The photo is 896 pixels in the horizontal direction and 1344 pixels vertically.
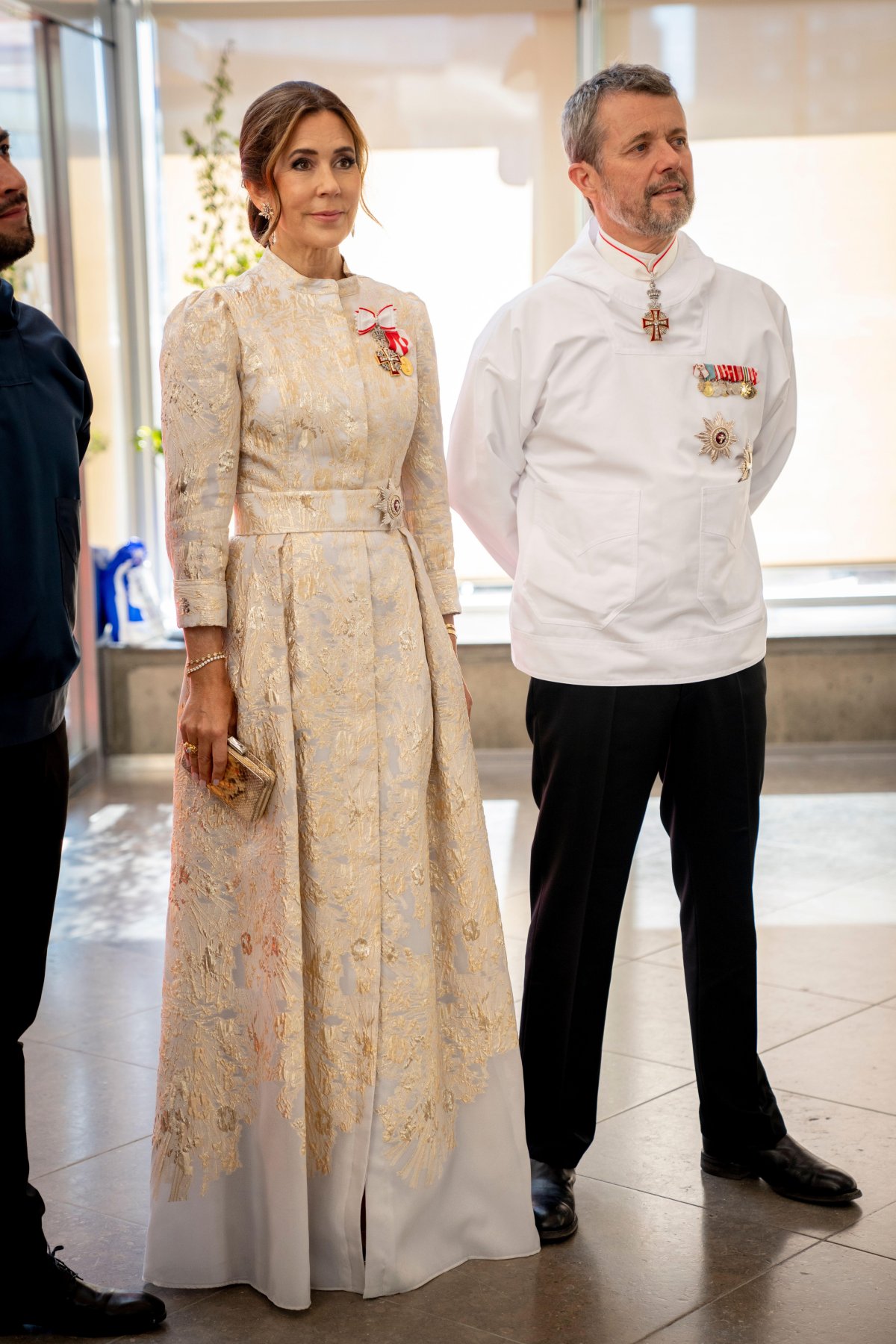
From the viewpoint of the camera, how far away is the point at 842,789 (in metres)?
5.68

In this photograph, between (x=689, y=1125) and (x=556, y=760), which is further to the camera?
(x=689, y=1125)

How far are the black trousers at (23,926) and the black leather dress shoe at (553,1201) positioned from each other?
0.73 meters

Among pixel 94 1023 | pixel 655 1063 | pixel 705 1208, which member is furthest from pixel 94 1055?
pixel 705 1208

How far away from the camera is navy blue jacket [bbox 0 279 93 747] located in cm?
201

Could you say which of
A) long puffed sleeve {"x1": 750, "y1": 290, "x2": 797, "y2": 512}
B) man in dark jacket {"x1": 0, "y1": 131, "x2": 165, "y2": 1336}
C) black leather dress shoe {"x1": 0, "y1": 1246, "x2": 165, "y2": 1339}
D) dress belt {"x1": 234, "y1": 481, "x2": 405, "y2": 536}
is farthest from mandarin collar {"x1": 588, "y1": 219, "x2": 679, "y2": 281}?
black leather dress shoe {"x1": 0, "y1": 1246, "x2": 165, "y2": 1339}

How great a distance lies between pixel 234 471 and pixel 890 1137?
62.7 inches

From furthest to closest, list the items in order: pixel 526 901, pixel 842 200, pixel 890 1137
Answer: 1. pixel 842 200
2. pixel 526 901
3. pixel 890 1137

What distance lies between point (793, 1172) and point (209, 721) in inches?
46.4

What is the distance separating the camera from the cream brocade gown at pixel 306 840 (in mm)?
2152

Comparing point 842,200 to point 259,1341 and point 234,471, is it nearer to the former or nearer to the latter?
point 234,471

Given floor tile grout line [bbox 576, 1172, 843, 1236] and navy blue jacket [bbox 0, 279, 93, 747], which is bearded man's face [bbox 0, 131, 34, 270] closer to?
navy blue jacket [bbox 0, 279, 93, 747]

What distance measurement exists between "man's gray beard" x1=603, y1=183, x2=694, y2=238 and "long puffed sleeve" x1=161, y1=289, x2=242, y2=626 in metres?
0.66

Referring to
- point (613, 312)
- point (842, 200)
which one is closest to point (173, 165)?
point (842, 200)

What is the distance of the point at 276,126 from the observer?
214cm
